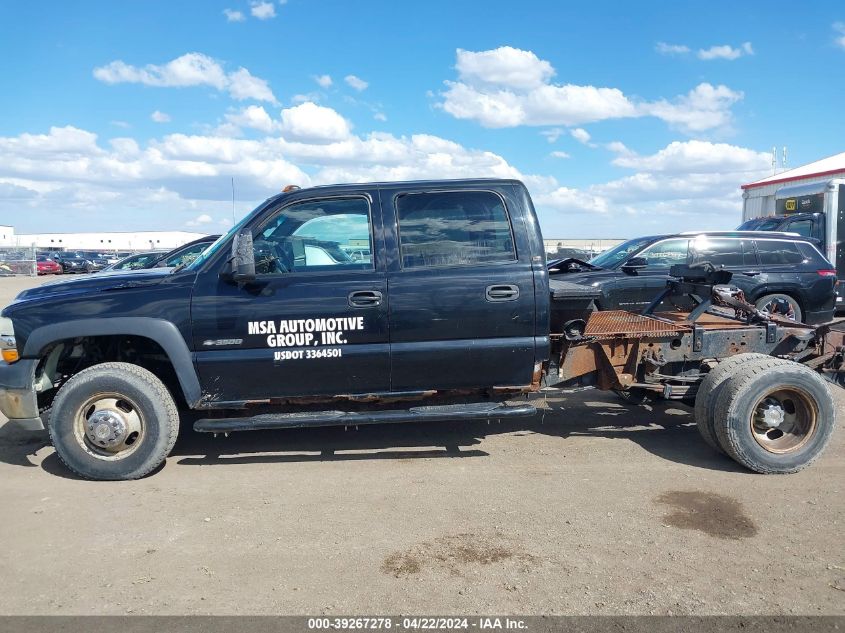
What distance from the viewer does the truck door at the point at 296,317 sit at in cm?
452

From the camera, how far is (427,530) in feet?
12.5

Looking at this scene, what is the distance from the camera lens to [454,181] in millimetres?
4801

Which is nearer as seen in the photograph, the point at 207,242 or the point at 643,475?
the point at 643,475

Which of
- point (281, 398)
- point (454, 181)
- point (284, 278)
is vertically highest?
point (454, 181)

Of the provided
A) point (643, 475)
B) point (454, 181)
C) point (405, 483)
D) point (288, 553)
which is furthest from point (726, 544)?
point (454, 181)

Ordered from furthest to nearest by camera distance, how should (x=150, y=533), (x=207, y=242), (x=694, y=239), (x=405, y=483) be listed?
(x=207, y=242) → (x=694, y=239) → (x=405, y=483) → (x=150, y=533)

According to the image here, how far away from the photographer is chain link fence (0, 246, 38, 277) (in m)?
32.3

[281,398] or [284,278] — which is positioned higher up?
[284,278]

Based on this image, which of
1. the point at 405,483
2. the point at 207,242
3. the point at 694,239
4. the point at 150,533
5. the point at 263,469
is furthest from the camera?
the point at 207,242

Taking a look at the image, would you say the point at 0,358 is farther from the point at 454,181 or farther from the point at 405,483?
the point at 454,181

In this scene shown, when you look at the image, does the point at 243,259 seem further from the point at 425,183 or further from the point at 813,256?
the point at 813,256

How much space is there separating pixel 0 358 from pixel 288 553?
2.86m

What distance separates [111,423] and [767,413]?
4661 millimetres

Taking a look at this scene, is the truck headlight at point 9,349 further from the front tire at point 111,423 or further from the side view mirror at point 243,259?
the side view mirror at point 243,259
